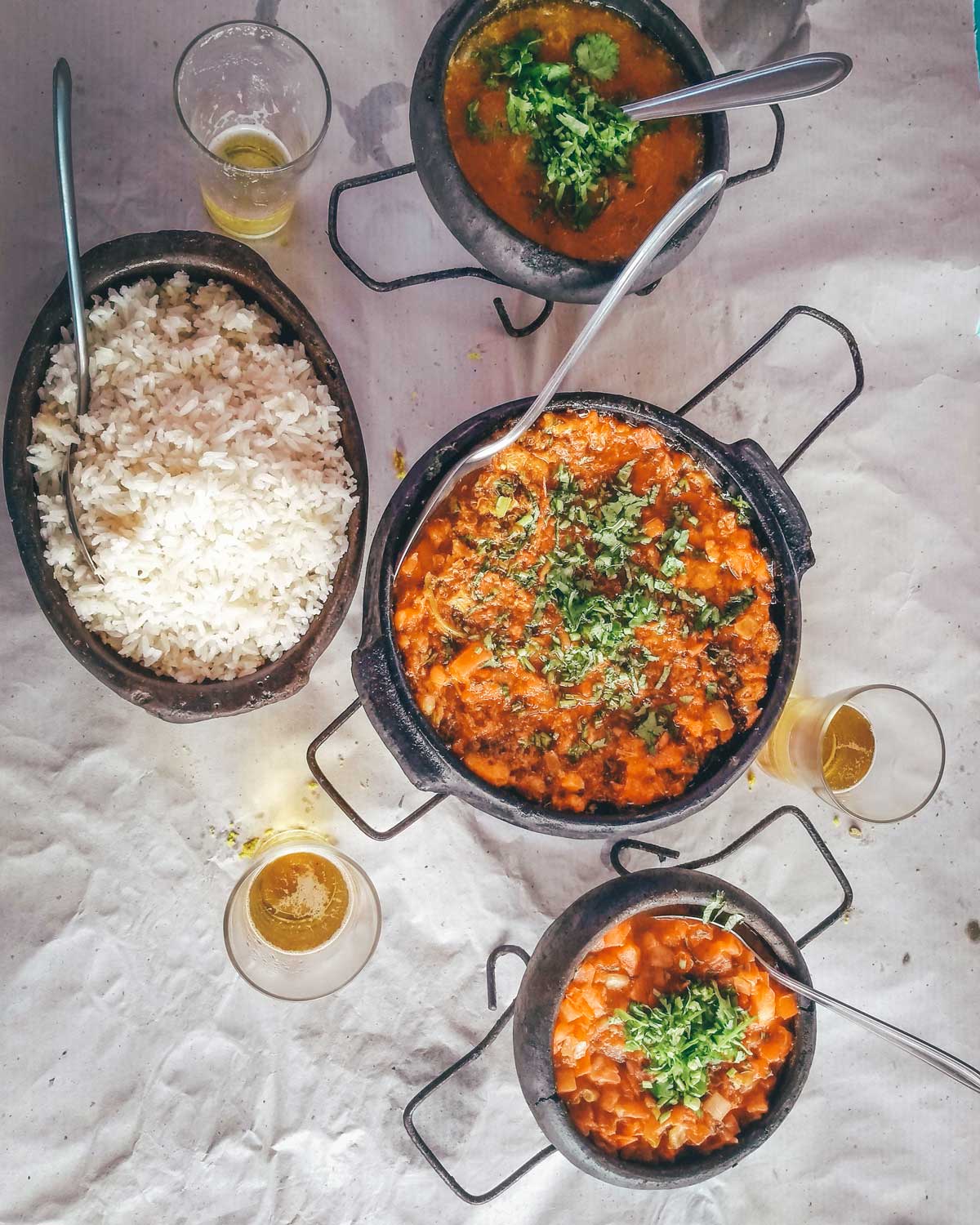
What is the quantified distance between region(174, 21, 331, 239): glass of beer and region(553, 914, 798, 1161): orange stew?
5.73 ft

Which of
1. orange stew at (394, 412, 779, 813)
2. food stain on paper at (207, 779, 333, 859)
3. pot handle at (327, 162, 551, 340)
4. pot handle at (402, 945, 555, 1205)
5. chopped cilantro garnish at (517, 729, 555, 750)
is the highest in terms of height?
pot handle at (327, 162, 551, 340)

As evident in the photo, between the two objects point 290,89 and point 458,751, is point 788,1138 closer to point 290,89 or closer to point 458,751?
point 458,751

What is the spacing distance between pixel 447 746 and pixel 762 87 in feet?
4.59

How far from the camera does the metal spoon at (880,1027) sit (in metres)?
2.15

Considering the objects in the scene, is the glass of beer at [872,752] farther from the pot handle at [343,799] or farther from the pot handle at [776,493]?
the pot handle at [343,799]

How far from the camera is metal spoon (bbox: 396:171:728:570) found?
1944 millimetres

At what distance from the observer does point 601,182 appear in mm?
2143

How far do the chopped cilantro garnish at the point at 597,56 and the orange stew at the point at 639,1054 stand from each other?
1.75m

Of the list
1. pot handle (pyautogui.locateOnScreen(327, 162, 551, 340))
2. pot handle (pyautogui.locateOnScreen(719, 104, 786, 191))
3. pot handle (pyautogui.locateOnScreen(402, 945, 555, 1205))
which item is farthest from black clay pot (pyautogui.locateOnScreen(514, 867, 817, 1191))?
pot handle (pyautogui.locateOnScreen(719, 104, 786, 191))

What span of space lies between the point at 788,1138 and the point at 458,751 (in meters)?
1.51

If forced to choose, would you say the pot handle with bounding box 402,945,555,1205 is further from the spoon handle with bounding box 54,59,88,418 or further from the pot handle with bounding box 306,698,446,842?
the spoon handle with bounding box 54,59,88,418

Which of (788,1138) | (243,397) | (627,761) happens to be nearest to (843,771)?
(627,761)

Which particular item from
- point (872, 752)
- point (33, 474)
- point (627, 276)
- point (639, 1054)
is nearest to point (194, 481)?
point (33, 474)

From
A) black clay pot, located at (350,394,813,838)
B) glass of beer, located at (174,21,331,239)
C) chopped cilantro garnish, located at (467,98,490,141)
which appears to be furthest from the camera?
glass of beer, located at (174,21,331,239)
